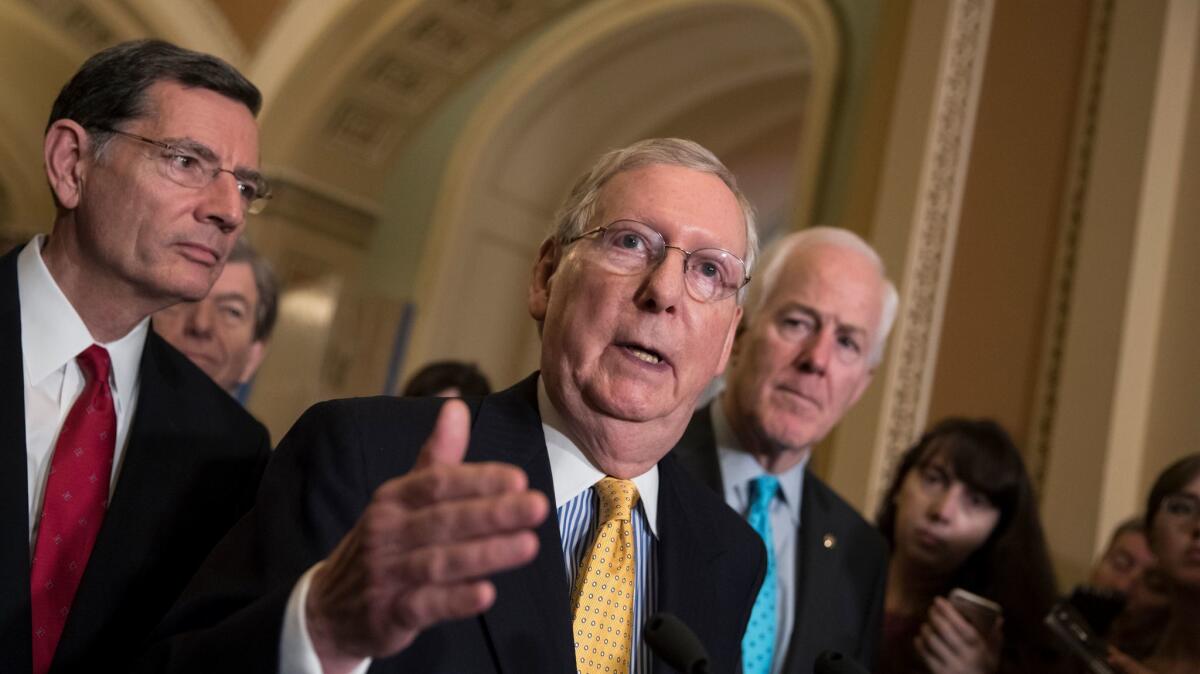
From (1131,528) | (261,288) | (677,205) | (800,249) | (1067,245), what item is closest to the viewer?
(677,205)

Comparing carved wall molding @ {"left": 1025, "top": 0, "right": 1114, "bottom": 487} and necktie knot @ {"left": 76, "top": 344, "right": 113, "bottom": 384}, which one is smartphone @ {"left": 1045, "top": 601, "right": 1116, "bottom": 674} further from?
carved wall molding @ {"left": 1025, "top": 0, "right": 1114, "bottom": 487}

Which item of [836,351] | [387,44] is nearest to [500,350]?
[387,44]

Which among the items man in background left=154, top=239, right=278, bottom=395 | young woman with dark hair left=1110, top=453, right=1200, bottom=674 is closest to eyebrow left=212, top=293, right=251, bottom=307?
man in background left=154, top=239, right=278, bottom=395

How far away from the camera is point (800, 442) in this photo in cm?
256

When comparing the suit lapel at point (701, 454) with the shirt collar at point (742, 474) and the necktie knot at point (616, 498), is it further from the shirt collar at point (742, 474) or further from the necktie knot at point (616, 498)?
the necktie knot at point (616, 498)

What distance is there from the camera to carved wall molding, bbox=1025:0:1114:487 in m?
4.44

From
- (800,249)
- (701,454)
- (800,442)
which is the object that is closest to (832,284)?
(800,249)

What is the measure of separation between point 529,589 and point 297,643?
14.3 inches

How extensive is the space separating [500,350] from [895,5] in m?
6.18

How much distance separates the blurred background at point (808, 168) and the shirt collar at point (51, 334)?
3.28 metres

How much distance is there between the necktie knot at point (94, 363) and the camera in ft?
5.90

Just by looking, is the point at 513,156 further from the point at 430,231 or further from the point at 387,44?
the point at 387,44

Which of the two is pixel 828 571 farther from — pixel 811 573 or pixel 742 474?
pixel 742 474

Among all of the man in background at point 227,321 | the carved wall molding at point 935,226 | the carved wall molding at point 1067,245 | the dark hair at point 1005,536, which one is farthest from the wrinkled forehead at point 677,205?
the carved wall molding at point 935,226
